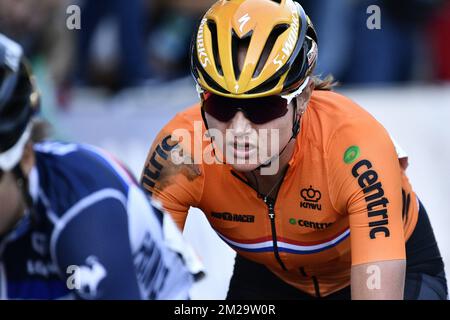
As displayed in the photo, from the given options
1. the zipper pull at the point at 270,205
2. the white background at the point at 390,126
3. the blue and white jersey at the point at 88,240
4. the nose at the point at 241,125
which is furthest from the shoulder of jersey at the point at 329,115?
the white background at the point at 390,126

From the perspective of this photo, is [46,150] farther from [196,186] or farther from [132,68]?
[132,68]

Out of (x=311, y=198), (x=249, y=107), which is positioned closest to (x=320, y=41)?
(x=311, y=198)

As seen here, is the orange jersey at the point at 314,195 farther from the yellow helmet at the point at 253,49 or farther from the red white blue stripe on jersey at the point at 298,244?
the yellow helmet at the point at 253,49

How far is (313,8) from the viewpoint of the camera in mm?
8609

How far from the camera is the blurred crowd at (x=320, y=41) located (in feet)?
28.2

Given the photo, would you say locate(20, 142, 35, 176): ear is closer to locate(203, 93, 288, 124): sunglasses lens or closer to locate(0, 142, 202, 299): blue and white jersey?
locate(0, 142, 202, 299): blue and white jersey

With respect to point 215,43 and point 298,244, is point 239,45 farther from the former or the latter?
point 298,244

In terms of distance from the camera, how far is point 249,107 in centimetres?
414

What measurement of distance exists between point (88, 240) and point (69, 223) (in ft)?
0.38

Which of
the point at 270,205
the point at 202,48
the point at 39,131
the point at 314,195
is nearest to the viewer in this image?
the point at 39,131

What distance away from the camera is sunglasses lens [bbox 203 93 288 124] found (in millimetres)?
4145

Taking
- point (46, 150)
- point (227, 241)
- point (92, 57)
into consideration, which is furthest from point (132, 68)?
point (46, 150)

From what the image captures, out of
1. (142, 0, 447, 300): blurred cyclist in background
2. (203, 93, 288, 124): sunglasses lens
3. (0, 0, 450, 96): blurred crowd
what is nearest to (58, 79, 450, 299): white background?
(0, 0, 450, 96): blurred crowd
